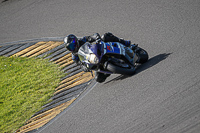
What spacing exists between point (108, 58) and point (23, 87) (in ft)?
13.8

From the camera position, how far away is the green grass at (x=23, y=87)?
29.3ft

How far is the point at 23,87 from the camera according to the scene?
10.2 metres

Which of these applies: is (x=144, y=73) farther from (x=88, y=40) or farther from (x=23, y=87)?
(x=23, y=87)

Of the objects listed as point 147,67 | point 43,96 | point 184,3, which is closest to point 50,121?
point 43,96

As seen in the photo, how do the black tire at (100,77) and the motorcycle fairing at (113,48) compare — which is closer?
the motorcycle fairing at (113,48)

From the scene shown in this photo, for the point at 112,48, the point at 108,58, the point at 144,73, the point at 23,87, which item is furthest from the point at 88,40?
the point at 23,87

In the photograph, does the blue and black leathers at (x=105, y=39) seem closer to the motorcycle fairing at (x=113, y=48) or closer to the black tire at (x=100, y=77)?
the motorcycle fairing at (x=113, y=48)

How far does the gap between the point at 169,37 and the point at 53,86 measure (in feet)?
13.1

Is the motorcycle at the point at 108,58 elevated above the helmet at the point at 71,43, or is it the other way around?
the helmet at the point at 71,43

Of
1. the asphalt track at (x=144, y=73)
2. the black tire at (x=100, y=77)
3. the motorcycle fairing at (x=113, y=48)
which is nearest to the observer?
the asphalt track at (x=144, y=73)

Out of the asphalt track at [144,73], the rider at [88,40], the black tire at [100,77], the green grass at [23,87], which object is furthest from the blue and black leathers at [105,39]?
the green grass at [23,87]

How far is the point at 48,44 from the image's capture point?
11461 millimetres

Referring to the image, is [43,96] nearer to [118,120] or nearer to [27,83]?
[27,83]

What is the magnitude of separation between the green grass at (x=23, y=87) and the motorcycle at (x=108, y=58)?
8.17ft
